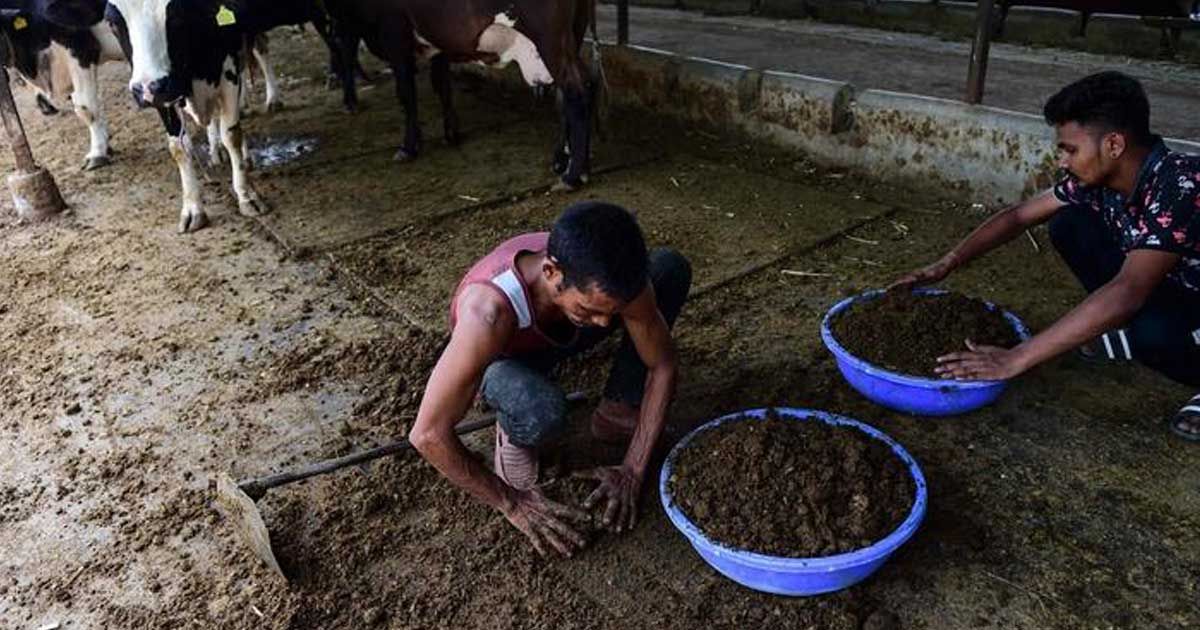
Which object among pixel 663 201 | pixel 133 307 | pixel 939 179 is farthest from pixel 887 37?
pixel 133 307

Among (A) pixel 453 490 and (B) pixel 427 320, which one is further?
(B) pixel 427 320

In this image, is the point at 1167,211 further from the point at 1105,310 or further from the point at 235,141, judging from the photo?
the point at 235,141

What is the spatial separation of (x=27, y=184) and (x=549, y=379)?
3.74 m

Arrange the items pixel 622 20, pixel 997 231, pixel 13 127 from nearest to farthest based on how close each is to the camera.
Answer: pixel 997 231
pixel 13 127
pixel 622 20

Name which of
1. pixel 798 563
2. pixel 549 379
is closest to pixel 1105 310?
pixel 798 563

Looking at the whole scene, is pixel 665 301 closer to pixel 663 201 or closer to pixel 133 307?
pixel 663 201

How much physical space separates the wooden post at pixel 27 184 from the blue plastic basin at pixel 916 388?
4.13m

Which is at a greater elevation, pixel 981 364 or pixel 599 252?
pixel 599 252

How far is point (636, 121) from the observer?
5.93 meters

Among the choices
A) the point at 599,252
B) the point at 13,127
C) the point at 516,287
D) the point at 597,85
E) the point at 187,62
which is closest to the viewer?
the point at 599,252

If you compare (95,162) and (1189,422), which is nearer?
(1189,422)

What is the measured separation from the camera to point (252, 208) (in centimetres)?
473

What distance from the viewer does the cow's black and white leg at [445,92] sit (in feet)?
18.1

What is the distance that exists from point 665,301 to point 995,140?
241cm
